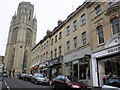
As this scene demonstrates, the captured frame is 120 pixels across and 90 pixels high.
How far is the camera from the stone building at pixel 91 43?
1311 cm

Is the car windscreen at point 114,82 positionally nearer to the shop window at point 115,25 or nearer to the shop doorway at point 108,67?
the shop doorway at point 108,67

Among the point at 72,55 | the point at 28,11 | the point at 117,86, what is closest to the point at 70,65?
the point at 72,55

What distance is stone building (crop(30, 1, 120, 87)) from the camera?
43.0 feet

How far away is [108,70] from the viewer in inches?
523

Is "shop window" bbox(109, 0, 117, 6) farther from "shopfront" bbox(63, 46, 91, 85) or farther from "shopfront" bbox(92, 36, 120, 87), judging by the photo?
"shopfront" bbox(63, 46, 91, 85)

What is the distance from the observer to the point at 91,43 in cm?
1559

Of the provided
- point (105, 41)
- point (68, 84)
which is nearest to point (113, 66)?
point (105, 41)

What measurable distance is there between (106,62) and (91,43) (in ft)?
9.87

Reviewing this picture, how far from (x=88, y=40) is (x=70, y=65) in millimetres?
5285

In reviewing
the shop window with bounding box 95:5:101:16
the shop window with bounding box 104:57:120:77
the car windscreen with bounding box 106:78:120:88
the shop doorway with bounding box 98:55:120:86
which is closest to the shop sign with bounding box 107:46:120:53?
the shop doorway with bounding box 98:55:120:86

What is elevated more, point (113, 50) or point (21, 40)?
point (21, 40)

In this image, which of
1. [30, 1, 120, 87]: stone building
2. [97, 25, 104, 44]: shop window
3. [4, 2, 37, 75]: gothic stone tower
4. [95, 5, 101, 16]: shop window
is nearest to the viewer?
[30, 1, 120, 87]: stone building

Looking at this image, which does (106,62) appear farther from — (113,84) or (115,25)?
(113,84)

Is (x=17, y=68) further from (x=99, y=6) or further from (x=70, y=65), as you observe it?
(x=99, y=6)
